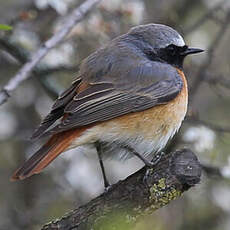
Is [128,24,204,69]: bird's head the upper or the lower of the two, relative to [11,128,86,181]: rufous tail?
lower

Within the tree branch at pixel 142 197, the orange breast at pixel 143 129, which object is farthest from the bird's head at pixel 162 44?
the tree branch at pixel 142 197

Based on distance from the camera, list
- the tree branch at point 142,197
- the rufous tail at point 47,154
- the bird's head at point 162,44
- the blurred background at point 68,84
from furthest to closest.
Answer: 1. the blurred background at point 68,84
2. the bird's head at point 162,44
3. the rufous tail at point 47,154
4. the tree branch at point 142,197

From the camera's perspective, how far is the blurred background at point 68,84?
7.36 metres

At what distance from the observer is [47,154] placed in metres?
5.32

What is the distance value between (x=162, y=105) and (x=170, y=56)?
72cm

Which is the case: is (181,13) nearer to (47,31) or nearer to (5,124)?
(47,31)

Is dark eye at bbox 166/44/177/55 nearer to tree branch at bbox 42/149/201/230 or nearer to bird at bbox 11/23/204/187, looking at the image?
bird at bbox 11/23/204/187

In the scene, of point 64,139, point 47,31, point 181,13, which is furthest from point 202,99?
point 64,139

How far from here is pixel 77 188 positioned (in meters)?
8.74

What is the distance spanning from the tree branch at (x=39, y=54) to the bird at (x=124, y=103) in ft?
1.53

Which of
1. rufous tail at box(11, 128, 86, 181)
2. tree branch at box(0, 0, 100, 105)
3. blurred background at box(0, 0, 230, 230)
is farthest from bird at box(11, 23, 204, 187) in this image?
blurred background at box(0, 0, 230, 230)

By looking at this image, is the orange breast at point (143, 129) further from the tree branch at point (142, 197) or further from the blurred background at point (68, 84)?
the blurred background at point (68, 84)

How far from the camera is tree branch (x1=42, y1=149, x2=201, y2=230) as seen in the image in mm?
4762

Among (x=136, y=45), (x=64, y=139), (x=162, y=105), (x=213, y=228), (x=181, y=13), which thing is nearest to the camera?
(x=64, y=139)
